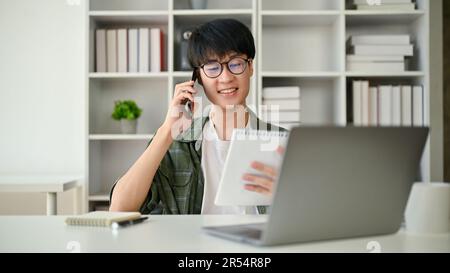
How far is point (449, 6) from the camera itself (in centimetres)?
269

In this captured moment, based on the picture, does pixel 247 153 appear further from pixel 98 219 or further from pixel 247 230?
pixel 98 219

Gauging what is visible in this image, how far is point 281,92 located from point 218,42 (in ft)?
3.48

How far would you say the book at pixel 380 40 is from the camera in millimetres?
2576

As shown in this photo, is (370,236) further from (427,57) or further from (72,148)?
(72,148)

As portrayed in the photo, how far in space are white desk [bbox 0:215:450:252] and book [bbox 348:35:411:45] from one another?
179 centimetres

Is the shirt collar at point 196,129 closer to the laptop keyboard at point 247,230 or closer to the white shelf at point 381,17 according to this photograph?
the laptop keyboard at point 247,230

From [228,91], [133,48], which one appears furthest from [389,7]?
[228,91]

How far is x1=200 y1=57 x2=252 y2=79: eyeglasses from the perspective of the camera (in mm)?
1563

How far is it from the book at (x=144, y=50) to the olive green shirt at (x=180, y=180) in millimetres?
1129

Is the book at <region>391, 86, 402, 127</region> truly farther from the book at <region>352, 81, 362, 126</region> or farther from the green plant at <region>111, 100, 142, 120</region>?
the green plant at <region>111, 100, 142, 120</region>

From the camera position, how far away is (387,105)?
8.54ft

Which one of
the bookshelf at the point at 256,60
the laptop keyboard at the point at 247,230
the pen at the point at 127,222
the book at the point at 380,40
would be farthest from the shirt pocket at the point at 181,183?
the book at the point at 380,40
